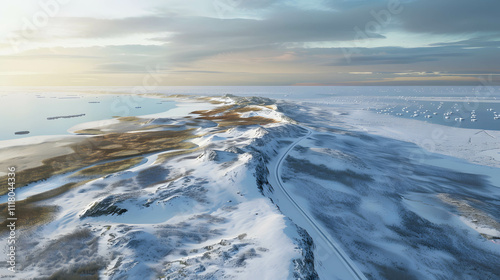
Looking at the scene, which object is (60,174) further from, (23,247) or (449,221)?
(449,221)

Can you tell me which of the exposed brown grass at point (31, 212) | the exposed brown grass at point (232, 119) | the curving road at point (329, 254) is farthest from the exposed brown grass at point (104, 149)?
the curving road at point (329, 254)

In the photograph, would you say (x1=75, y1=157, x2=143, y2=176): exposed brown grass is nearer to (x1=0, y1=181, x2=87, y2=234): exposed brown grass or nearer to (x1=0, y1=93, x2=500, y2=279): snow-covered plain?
(x1=0, y1=93, x2=500, y2=279): snow-covered plain

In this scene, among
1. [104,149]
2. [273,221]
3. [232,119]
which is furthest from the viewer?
[232,119]

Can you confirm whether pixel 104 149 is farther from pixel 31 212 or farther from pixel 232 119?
pixel 232 119

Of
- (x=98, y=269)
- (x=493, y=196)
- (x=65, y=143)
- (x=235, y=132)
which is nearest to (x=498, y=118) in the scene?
(x=493, y=196)

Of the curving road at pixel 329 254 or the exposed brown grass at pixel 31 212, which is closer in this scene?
the curving road at pixel 329 254

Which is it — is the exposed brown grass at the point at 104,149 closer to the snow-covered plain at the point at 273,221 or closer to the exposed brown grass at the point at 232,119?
the snow-covered plain at the point at 273,221

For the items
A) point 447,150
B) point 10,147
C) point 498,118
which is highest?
point 498,118

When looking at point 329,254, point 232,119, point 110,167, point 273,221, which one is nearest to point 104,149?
point 110,167

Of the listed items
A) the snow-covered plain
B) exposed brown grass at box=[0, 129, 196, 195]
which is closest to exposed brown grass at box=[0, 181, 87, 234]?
the snow-covered plain
